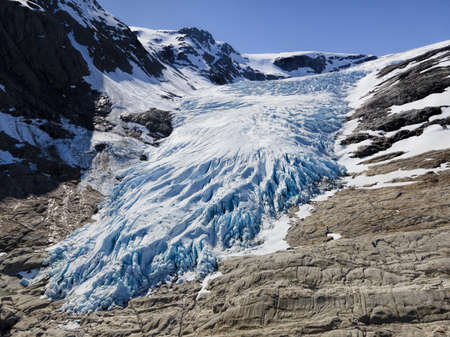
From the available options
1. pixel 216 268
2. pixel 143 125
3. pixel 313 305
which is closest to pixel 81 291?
pixel 216 268

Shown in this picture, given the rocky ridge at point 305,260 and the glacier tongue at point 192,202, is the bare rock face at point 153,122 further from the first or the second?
the rocky ridge at point 305,260

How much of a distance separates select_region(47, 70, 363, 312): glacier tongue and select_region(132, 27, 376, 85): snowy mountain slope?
6617 cm

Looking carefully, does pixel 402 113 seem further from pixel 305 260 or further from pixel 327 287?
pixel 327 287

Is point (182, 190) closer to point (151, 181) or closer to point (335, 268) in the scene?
point (151, 181)

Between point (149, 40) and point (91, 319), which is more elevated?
point (149, 40)

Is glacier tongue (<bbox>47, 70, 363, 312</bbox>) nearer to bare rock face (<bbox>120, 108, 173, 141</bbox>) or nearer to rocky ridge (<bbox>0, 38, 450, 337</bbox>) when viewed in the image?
rocky ridge (<bbox>0, 38, 450, 337</bbox>)

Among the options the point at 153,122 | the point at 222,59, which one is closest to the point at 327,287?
the point at 153,122

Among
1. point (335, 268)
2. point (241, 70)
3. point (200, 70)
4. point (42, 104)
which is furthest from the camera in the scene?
point (241, 70)

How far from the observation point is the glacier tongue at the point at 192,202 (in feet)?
44.0

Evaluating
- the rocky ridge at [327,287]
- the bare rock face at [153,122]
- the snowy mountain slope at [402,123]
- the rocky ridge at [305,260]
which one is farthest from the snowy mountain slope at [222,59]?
the rocky ridge at [327,287]

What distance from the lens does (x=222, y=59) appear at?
118m

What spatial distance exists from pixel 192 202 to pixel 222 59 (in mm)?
112864

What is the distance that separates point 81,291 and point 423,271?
1466 cm

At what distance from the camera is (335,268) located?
9.87m
